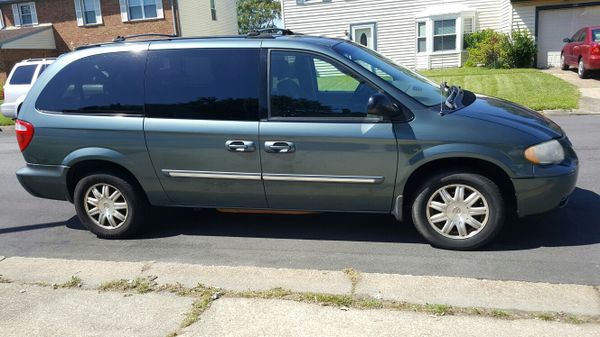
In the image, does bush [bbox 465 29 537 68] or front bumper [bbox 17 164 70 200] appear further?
bush [bbox 465 29 537 68]

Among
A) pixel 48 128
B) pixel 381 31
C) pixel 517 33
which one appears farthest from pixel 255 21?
pixel 48 128

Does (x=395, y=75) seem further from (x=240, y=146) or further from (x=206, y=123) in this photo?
(x=206, y=123)

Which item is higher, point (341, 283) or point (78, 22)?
point (78, 22)

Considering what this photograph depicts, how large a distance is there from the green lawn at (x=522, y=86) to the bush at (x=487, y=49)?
138 cm

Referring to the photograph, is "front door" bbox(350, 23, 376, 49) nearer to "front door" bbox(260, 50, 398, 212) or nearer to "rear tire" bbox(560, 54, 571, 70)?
"rear tire" bbox(560, 54, 571, 70)

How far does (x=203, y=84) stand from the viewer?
15.6 feet

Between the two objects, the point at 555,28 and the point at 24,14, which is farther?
the point at 24,14

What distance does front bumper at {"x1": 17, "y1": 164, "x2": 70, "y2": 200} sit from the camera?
513 centimetres

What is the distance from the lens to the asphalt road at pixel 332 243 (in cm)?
419

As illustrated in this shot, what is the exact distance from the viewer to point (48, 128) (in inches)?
199

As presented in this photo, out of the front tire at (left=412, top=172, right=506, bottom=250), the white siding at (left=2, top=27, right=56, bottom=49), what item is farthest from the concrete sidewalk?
the white siding at (left=2, top=27, right=56, bottom=49)

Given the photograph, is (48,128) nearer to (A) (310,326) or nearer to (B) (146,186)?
(B) (146,186)

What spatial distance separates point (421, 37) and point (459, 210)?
21701 mm

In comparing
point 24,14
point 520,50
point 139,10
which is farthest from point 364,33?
point 24,14
